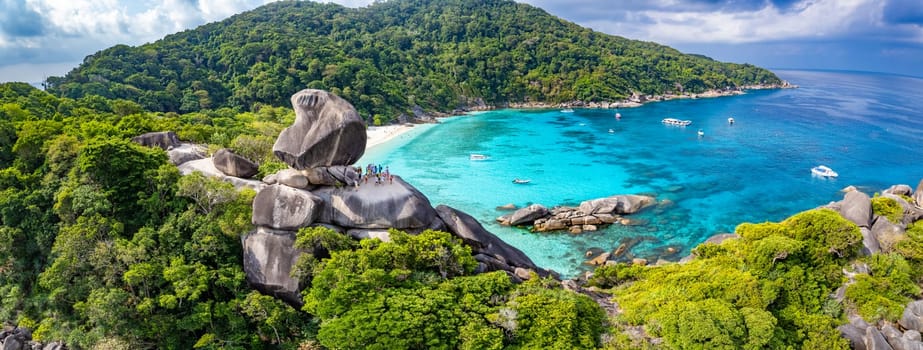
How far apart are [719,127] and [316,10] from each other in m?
115

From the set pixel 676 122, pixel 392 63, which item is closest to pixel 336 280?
pixel 676 122

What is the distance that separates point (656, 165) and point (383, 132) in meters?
40.8

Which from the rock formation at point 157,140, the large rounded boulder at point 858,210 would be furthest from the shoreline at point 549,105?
the large rounded boulder at point 858,210

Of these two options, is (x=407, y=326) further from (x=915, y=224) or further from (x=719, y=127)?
(x=719, y=127)

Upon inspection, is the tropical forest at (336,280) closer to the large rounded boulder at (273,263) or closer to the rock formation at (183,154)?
the large rounded boulder at (273,263)

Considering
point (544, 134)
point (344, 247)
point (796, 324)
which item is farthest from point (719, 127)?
point (344, 247)

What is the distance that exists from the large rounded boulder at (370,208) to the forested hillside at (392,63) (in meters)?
60.6

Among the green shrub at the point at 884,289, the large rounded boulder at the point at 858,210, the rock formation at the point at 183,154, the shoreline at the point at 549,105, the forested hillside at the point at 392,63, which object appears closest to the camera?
the green shrub at the point at 884,289

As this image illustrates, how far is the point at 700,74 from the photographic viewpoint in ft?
492

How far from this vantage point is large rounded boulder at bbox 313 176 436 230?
1977cm

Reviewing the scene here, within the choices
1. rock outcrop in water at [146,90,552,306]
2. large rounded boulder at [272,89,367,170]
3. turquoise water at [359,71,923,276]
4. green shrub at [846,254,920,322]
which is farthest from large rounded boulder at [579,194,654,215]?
→ large rounded boulder at [272,89,367,170]

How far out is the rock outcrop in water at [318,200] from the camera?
59.6 feet

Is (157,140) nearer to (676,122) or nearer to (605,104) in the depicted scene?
(676,122)

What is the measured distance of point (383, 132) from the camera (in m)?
73.5
